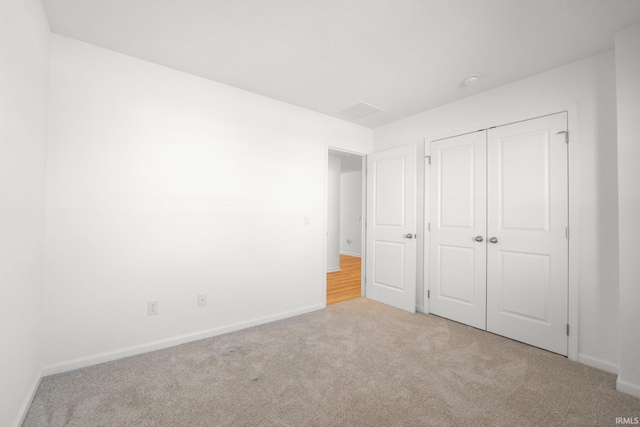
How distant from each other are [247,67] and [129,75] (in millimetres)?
1028

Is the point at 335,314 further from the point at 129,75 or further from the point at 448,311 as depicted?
the point at 129,75

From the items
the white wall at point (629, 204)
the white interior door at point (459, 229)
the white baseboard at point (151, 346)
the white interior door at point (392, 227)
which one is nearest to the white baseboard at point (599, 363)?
the white wall at point (629, 204)

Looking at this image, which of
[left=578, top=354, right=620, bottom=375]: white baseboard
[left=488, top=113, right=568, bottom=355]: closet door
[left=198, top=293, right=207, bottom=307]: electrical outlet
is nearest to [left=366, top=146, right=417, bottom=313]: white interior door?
[left=488, top=113, right=568, bottom=355]: closet door

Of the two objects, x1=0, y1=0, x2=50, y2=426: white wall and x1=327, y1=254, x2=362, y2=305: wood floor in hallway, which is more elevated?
x1=0, y1=0, x2=50, y2=426: white wall

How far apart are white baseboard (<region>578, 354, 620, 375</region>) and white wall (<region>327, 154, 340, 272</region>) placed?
4243 mm

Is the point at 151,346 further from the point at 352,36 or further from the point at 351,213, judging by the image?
the point at 351,213

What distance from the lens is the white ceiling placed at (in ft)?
5.80

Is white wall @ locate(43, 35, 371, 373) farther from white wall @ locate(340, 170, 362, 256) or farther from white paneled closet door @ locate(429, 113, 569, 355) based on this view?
white wall @ locate(340, 170, 362, 256)

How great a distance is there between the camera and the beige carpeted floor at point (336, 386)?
5.25ft

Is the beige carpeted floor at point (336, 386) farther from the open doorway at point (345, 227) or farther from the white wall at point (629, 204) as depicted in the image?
the open doorway at point (345, 227)

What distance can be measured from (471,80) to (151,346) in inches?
156

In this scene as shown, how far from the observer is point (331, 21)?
189 cm

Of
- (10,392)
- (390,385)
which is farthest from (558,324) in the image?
(10,392)

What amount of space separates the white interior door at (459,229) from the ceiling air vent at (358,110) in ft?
3.02
